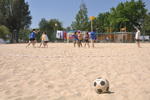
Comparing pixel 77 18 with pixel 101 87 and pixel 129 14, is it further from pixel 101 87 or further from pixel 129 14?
pixel 101 87

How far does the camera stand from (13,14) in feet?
153

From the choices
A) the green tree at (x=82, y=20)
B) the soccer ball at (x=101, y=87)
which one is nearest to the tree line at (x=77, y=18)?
the green tree at (x=82, y=20)

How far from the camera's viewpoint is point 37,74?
4.91m

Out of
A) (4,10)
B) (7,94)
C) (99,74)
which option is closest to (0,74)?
(7,94)

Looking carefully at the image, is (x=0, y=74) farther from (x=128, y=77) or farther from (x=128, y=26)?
(x=128, y=26)

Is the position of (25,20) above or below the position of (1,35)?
above

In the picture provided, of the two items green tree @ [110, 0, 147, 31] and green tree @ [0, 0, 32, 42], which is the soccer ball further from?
green tree @ [110, 0, 147, 31]

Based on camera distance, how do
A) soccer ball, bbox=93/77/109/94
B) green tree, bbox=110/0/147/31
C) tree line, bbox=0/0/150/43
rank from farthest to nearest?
green tree, bbox=110/0/147/31 < tree line, bbox=0/0/150/43 < soccer ball, bbox=93/77/109/94

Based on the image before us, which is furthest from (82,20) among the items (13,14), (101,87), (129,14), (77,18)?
(101,87)

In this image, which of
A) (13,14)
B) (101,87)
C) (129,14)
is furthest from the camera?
(129,14)

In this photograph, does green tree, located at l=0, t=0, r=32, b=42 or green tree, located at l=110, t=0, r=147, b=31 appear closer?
green tree, located at l=0, t=0, r=32, b=42

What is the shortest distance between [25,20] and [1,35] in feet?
31.1

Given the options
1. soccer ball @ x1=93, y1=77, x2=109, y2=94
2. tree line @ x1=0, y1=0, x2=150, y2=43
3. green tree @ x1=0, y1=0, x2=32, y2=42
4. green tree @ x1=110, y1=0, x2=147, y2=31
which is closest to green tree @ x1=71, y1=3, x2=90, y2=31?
tree line @ x1=0, y1=0, x2=150, y2=43

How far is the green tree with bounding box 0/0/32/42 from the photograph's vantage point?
4581 centimetres
